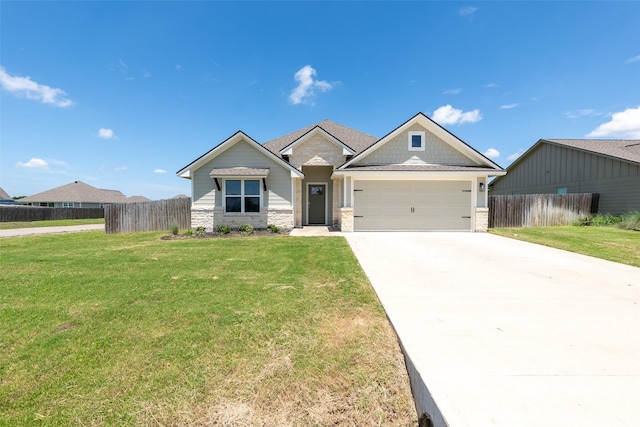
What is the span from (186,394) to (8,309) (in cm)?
370

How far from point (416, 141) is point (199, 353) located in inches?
505

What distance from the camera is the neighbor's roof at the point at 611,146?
15.5 meters

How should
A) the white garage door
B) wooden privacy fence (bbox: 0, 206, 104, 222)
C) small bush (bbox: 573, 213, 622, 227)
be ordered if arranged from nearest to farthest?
the white garage door
small bush (bbox: 573, 213, 622, 227)
wooden privacy fence (bbox: 0, 206, 104, 222)

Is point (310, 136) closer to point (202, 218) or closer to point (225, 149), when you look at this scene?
point (225, 149)

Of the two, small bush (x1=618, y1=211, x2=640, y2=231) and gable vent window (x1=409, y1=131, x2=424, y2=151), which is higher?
gable vent window (x1=409, y1=131, x2=424, y2=151)

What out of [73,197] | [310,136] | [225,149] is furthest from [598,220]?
[73,197]

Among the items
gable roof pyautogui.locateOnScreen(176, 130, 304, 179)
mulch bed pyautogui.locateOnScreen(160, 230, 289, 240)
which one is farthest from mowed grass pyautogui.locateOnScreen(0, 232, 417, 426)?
gable roof pyautogui.locateOnScreen(176, 130, 304, 179)

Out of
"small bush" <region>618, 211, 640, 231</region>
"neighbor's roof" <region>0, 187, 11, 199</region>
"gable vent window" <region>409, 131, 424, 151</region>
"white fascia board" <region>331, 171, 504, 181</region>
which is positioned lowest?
"small bush" <region>618, 211, 640, 231</region>

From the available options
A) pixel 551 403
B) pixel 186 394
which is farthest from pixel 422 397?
pixel 186 394

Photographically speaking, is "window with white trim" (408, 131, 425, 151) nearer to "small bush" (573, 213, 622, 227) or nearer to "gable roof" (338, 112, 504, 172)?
"gable roof" (338, 112, 504, 172)

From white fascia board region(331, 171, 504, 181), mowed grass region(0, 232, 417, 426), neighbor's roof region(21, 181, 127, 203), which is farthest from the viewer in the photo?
neighbor's roof region(21, 181, 127, 203)

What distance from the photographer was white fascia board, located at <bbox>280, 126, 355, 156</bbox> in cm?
1390

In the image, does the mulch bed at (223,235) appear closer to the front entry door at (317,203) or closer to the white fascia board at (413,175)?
the front entry door at (317,203)

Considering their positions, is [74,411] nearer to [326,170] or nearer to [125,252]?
[125,252]
